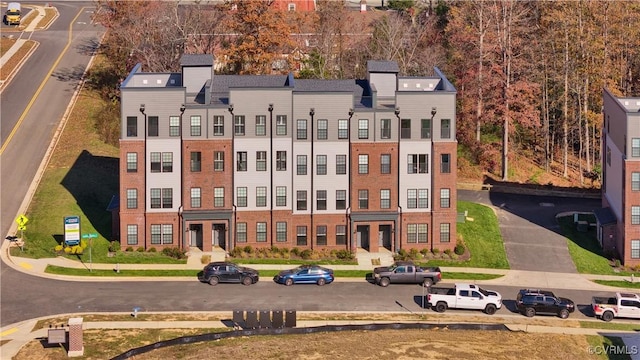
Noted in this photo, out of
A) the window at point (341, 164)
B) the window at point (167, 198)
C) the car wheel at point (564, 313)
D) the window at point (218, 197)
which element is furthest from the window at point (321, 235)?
the car wheel at point (564, 313)

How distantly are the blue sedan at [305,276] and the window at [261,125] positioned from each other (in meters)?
11.8

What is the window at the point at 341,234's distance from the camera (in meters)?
78.4

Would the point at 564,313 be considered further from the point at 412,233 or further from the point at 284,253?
the point at 284,253

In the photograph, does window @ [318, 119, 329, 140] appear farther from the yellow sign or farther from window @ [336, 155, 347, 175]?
the yellow sign

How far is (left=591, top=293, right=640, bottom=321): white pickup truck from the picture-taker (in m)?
66.6

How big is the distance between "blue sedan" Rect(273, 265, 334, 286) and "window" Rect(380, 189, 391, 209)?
30.3 feet

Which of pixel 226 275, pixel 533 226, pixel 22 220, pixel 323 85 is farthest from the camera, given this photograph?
pixel 533 226

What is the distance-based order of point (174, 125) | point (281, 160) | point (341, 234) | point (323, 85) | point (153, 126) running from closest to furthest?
point (153, 126), point (174, 125), point (281, 160), point (341, 234), point (323, 85)

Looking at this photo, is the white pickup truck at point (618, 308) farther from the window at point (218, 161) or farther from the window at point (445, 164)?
the window at point (218, 161)

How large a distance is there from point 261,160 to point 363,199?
865 centimetres

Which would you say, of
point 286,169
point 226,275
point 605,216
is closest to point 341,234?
point 286,169

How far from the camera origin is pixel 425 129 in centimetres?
7788

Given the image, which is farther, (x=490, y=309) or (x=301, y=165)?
(x=301, y=165)

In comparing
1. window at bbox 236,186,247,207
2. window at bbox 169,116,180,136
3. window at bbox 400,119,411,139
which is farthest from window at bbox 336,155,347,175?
window at bbox 169,116,180,136
